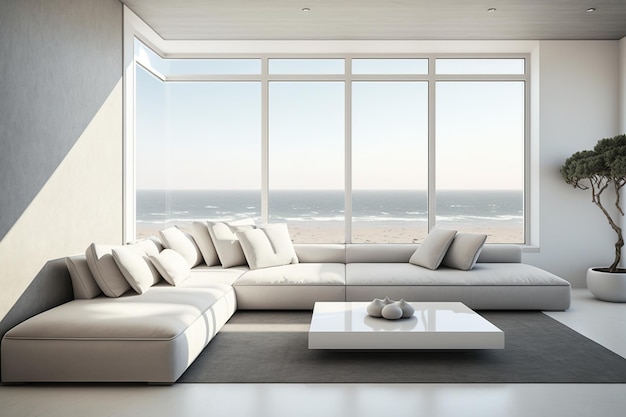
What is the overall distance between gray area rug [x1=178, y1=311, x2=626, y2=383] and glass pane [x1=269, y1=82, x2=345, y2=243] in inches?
119

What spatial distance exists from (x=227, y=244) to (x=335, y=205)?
2042 mm

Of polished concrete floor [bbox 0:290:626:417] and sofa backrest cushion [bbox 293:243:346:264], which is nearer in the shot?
polished concrete floor [bbox 0:290:626:417]

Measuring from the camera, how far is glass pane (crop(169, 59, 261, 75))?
6906 mm

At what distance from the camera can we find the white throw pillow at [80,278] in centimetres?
396

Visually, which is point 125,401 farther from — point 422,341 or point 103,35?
point 103,35

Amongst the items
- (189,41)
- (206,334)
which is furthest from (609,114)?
(206,334)

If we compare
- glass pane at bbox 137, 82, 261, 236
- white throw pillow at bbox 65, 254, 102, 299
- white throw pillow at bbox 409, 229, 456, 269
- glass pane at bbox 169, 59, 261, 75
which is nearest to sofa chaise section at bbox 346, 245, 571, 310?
white throw pillow at bbox 409, 229, 456, 269

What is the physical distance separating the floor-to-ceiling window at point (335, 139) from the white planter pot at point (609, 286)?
1221mm

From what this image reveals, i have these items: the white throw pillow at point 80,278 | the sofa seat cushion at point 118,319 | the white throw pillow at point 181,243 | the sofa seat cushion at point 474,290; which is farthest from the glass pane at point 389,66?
the white throw pillow at point 80,278

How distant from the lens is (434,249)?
5.57 m

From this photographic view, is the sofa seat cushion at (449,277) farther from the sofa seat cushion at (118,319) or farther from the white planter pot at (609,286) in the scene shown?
the sofa seat cushion at (118,319)

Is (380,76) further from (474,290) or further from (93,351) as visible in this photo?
(93,351)

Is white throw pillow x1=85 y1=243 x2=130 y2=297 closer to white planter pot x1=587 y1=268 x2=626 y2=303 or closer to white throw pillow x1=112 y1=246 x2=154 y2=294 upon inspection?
white throw pillow x1=112 y1=246 x2=154 y2=294

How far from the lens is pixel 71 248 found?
425 centimetres
